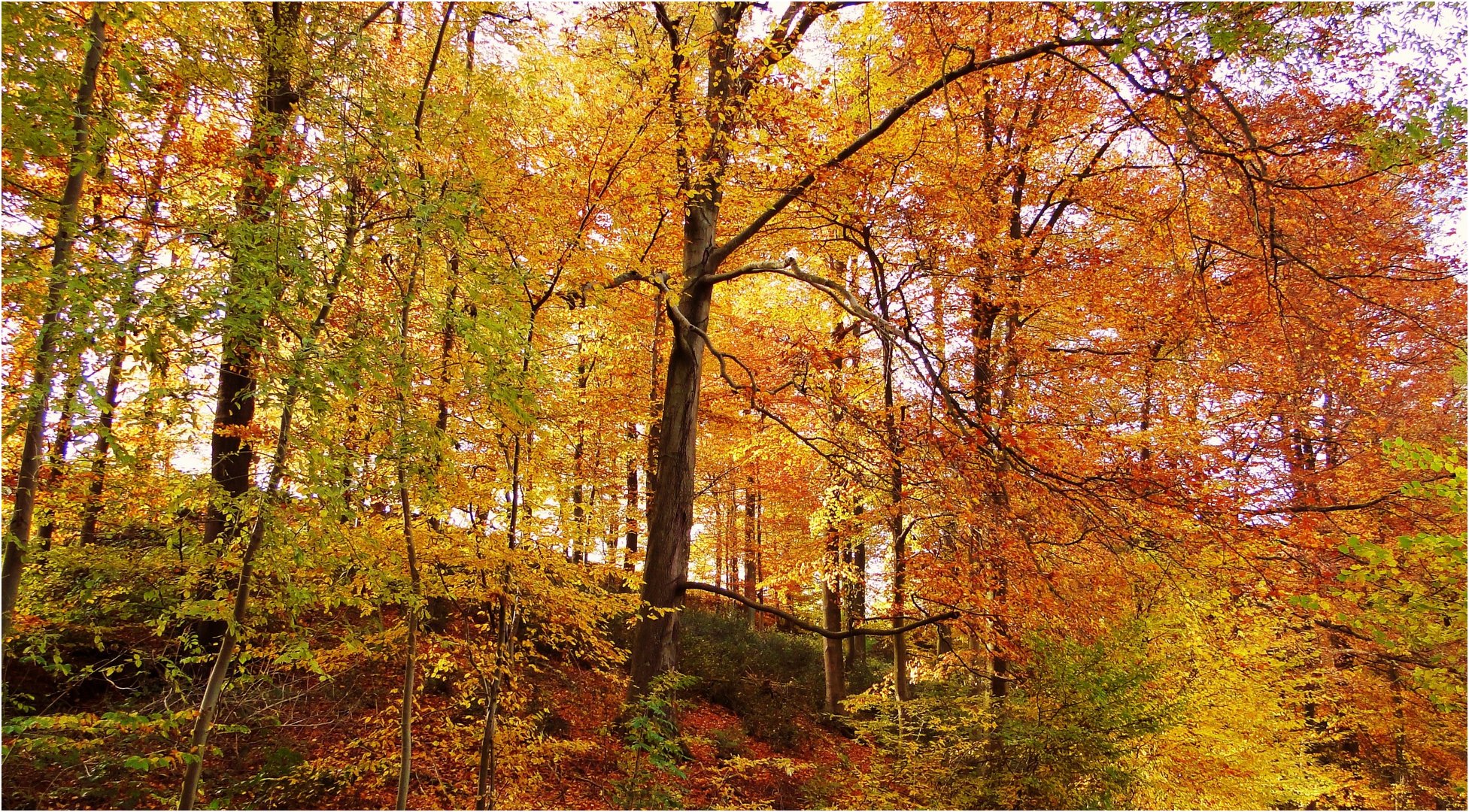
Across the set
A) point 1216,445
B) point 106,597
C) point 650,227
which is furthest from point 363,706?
point 1216,445

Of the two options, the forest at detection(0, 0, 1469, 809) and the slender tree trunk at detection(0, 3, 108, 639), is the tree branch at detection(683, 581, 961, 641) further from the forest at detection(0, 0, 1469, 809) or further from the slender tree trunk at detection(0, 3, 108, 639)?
the slender tree trunk at detection(0, 3, 108, 639)

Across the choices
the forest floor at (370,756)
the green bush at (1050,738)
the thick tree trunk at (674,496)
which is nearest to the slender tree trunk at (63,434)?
the forest floor at (370,756)

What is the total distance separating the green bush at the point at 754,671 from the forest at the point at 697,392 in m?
0.16

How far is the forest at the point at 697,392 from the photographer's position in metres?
2.82

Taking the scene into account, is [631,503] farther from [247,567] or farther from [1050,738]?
[247,567]

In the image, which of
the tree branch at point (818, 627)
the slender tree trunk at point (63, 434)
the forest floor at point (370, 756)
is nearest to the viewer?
the slender tree trunk at point (63, 434)

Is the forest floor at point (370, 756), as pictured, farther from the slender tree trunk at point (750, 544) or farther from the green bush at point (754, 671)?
the slender tree trunk at point (750, 544)

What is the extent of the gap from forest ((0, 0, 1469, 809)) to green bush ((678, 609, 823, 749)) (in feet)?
0.51

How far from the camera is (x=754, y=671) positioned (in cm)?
1089

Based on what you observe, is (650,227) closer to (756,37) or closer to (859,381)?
(756,37)

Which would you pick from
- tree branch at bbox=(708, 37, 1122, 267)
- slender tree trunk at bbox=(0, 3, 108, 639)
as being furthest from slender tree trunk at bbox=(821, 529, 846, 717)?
slender tree trunk at bbox=(0, 3, 108, 639)

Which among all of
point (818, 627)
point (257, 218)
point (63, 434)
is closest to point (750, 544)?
point (818, 627)

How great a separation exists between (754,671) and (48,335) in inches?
410

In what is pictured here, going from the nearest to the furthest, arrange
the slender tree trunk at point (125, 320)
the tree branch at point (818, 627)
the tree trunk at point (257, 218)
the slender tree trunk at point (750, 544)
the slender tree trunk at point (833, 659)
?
the slender tree trunk at point (125, 320) < the tree trunk at point (257, 218) < the tree branch at point (818, 627) < the slender tree trunk at point (833, 659) < the slender tree trunk at point (750, 544)
